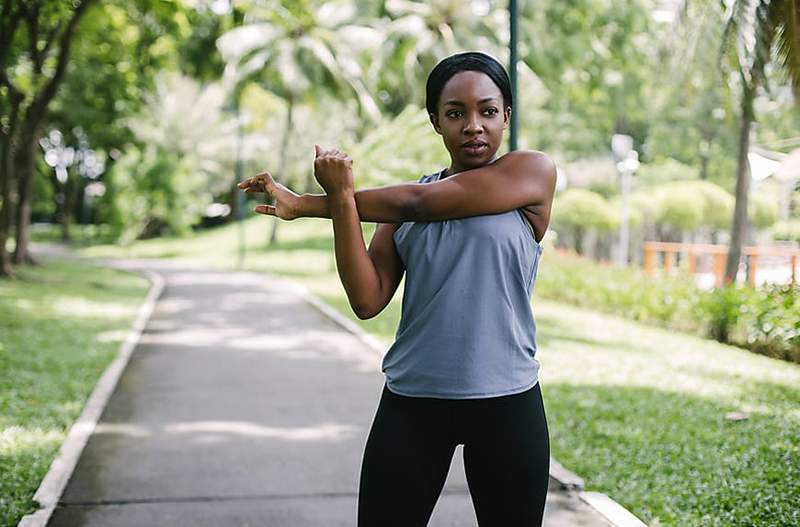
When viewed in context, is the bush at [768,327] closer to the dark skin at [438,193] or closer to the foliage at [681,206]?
the dark skin at [438,193]

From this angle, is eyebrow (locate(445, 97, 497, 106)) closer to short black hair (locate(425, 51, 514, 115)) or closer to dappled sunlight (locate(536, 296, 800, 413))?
short black hair (locate(425, 51, 514, 115))

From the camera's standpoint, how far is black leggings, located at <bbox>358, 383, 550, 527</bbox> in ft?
8.05

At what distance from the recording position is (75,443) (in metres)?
6.43

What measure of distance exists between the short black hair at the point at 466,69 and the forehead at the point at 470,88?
0.05 feet

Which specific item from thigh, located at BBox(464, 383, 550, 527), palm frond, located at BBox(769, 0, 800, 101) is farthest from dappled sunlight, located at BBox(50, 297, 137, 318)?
thigh, located at BBox(464, 383, 550, 527)

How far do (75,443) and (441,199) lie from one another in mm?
4836

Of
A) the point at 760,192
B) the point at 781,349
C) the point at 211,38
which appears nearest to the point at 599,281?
the point at 781,349

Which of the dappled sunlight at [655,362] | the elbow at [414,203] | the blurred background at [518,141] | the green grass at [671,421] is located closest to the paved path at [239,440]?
the green grass at [671,421]

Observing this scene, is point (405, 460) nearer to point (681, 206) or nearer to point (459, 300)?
point (459, 300)

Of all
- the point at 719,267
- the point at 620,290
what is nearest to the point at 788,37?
the point at 620,290

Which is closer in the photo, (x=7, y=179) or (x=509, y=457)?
(x=509, y=457)

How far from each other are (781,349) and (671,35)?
3883 mm

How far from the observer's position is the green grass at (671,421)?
4984mm

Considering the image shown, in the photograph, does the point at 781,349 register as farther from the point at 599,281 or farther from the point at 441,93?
the point at 441,93
